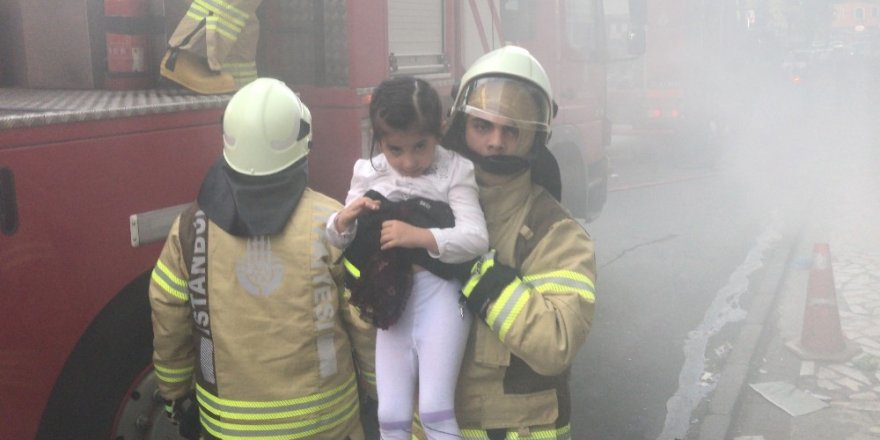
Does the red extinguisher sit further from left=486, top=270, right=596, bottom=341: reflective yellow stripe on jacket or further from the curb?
the curb

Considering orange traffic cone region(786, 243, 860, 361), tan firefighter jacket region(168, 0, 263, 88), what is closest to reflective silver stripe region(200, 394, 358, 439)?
tan firefighter jacket region(168, 0, 263, 88)

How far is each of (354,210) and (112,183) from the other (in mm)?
1093

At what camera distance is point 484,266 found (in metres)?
2.14

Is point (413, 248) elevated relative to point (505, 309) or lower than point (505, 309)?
elevated

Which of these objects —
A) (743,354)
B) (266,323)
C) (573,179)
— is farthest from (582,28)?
(266,323)

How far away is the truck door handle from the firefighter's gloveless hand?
0.99 metres

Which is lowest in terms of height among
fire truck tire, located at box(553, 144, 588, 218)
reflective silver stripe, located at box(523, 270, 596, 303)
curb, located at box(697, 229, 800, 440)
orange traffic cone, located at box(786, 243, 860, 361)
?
curb, located at box(697, 229, 800, 440)

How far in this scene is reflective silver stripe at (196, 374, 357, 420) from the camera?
7.79 feet

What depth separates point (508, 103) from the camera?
226 centimetres

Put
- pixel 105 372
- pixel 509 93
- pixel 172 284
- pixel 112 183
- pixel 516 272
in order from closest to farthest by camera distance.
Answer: pixel 516 272, pixel 509 93, pixel 172 284, pixel 112 183, pixel 105 372

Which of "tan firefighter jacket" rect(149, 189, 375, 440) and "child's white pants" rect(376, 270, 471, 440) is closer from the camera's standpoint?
"child's white pants" rect(376, 270, 471, 440)

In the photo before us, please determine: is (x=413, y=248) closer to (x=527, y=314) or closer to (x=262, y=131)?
(x=527, y=314)

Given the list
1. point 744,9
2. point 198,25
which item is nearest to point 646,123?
point 744,9

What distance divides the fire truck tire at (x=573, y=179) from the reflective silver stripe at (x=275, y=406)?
4243mm
